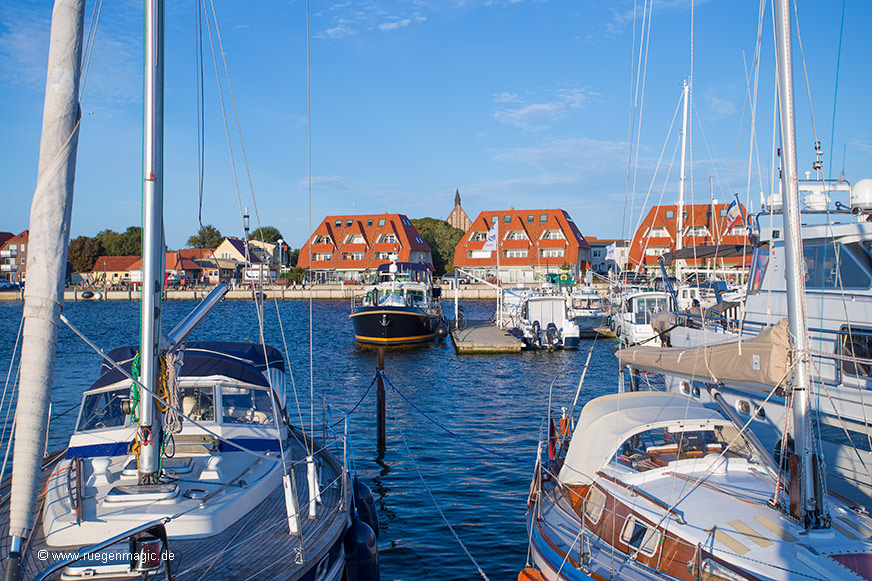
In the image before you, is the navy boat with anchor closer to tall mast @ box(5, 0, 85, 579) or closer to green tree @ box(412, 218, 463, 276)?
tall mast @ box(5, 0, 85, 579)

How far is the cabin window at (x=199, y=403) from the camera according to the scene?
971cm

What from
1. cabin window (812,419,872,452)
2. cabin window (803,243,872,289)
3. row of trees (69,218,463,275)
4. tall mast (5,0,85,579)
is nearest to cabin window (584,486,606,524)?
cabin window (812,419,872,452)

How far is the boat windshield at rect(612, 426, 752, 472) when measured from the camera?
884cm

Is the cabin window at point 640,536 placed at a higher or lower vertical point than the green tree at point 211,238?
lower

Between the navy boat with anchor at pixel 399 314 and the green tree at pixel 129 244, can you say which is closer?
the navy boat with anchor at pixel 399 314

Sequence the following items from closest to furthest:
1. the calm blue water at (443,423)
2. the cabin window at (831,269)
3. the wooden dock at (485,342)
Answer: the cabin window at (831,269) → the calm blue water at (443,423) → the wooden dock at (485,342)

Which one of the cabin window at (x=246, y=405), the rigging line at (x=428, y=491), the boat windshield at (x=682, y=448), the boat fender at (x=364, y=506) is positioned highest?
the cabin window at (x=246, y=405)

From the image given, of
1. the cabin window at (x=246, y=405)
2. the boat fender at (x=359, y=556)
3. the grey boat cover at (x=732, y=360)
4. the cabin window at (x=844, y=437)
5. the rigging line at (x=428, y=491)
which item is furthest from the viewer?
the rigging line at (x=428, y=491)

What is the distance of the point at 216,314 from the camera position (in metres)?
63.2

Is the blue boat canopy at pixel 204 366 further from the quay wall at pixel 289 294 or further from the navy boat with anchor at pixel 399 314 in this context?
the quay wall at pixel 289 294

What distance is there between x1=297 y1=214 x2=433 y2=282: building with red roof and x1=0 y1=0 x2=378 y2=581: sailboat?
7975 cm

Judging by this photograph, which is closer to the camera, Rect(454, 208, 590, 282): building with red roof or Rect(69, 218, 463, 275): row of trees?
Rect(454, 208, 590, 282): building with red roof

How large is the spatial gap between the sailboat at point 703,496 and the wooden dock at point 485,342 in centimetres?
2368

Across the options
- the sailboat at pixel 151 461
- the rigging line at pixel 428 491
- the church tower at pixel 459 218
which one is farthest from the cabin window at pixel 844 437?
the church tower at pixel 459 218
